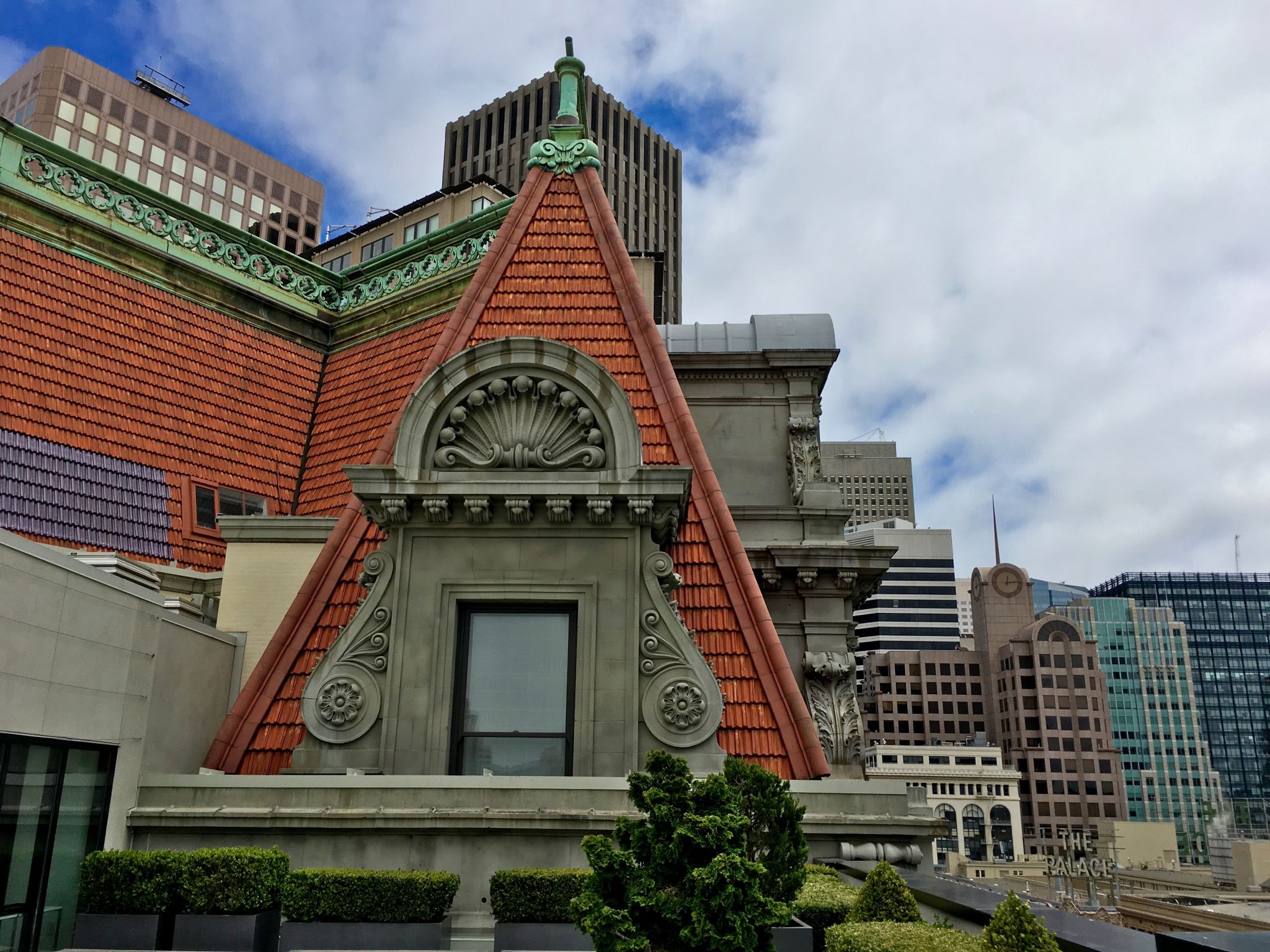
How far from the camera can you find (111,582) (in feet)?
36.2

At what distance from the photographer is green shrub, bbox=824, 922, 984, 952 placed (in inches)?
262

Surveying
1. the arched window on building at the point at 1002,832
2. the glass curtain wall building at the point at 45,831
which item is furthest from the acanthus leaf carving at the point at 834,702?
the arched window on building at the point at 1002,832

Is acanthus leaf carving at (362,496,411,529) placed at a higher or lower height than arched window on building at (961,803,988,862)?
higher

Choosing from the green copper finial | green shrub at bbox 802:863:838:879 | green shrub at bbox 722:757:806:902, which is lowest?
green shrub at bbox 802:863:838:879

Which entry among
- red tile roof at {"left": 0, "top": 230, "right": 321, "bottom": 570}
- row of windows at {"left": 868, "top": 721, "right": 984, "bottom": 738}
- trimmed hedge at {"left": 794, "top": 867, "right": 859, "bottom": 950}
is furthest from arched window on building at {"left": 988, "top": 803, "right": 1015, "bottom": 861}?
trimmed hedge at {"left": 794, "top": 867, "right": 859, "bottom": 950}

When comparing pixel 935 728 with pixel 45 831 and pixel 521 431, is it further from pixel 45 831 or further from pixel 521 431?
pixel 45 831

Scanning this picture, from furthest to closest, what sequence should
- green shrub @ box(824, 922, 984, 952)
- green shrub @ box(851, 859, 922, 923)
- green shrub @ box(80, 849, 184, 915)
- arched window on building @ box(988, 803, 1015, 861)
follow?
arched window on building @ box(988, 803, 1015, 861) → green shrub @ box(80, 849, 184, 915) → green shrub @ box(851, 859, 922, 923) → green shrub @ box(824, 922, 984, 952)

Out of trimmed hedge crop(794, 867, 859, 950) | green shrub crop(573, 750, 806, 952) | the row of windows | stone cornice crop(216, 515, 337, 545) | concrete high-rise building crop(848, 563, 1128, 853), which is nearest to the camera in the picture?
green shrub crop(573, 750, 806, 952)

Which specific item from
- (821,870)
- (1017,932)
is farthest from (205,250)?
(1017,932)

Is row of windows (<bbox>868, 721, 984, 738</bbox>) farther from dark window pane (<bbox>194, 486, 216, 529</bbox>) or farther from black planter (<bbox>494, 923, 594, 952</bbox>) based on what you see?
black planter (<bbox>494, 923, 594, 952</bbox>)

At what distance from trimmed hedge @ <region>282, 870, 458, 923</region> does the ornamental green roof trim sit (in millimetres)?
12521

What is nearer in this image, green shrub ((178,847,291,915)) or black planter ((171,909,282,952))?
black planter ((171,909,282,952))

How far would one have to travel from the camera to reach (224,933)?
9.48 m

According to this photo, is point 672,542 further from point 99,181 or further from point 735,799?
point 99,181
